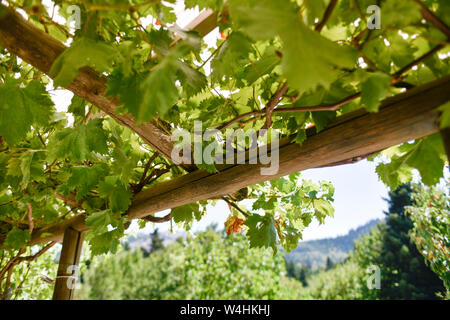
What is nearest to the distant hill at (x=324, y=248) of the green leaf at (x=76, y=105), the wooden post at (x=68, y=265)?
the wooden post at (x=68, y=265)

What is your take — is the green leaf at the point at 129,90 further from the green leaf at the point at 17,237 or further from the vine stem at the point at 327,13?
the green leaf at the point at 17,237

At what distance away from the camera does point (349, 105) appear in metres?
0.78

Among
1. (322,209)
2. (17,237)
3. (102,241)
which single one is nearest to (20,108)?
(102,241)

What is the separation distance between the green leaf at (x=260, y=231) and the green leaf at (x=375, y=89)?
79cm

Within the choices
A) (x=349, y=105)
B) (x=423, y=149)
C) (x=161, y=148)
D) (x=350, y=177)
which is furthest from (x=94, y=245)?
(x=350, y=177)

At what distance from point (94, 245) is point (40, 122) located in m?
0.59

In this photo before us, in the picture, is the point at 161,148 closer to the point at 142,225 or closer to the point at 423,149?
the point at 423,149

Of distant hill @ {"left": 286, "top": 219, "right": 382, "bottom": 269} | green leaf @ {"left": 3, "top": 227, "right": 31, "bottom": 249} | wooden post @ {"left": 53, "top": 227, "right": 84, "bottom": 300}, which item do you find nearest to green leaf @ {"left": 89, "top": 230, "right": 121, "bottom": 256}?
wooden post @ {"left": 53, "top": 227, "right": 84, "bottom": 300}

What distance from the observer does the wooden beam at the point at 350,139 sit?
57 centimetres

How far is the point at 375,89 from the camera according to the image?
21.0 inches

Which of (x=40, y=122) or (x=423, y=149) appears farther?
(x=40, y=122)

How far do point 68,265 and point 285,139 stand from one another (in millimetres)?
1677

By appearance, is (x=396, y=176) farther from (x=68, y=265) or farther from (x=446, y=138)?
(x=68, y=265)

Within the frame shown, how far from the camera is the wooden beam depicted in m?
0.57
